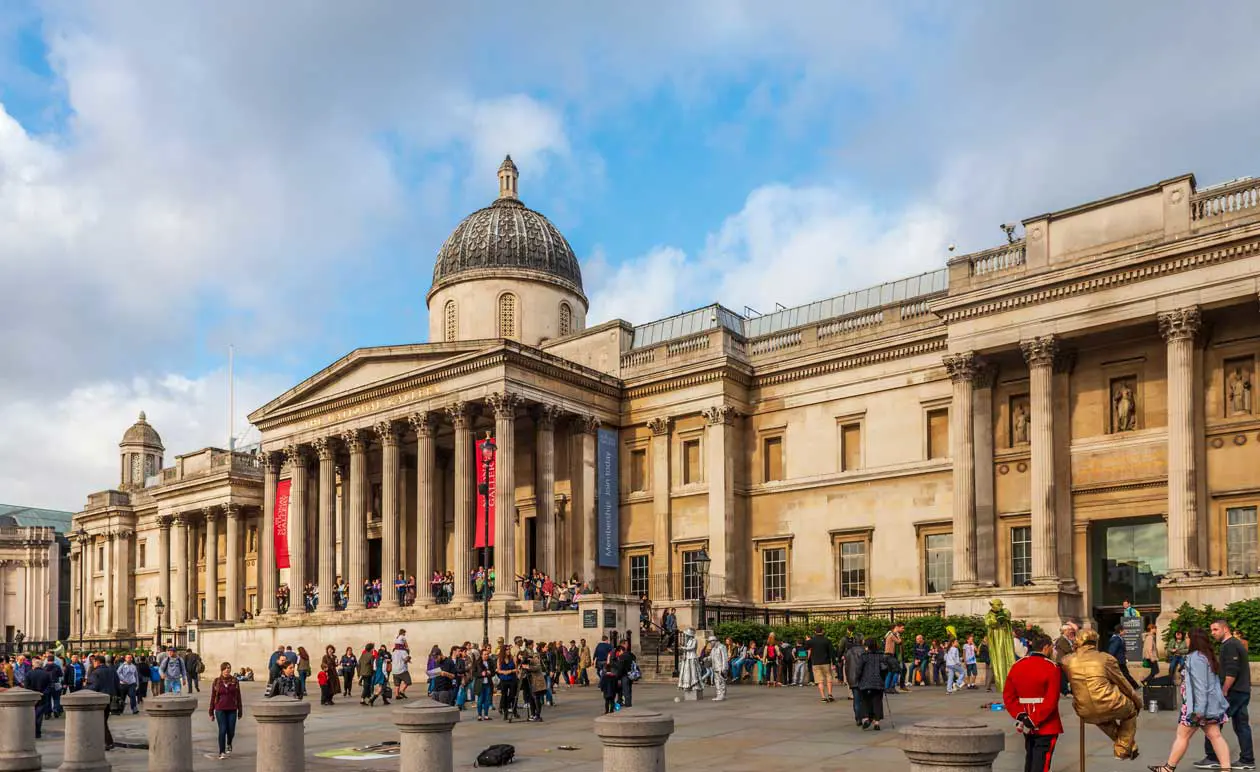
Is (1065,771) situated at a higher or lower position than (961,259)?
lower

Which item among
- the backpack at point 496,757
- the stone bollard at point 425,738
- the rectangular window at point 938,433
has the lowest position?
the backpack at point 496,757

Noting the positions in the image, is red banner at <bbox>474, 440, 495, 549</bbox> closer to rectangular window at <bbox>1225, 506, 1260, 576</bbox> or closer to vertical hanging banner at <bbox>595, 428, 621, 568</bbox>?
vertical hanging banner at <bbox>595, 428, 621, 568</bbox>

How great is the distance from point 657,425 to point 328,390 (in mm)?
13208

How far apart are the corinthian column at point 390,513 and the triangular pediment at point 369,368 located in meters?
2.01

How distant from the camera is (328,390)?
46031 mm

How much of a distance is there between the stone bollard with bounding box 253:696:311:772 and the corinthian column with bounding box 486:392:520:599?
78.0ft

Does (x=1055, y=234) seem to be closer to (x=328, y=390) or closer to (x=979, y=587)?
(x=979, y=587)

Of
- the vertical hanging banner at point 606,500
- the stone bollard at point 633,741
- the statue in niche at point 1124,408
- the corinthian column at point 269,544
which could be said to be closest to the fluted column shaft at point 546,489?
the vertical hanging banner at point 606,500

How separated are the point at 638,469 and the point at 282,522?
15.1m

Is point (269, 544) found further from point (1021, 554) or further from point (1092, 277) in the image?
point (1092, 277)

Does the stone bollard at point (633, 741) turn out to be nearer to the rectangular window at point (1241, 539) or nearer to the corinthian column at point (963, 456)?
the rectangular window at point (1241, 539)

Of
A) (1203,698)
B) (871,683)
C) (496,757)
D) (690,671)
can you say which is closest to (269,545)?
(690,671)

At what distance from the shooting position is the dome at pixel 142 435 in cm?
8125

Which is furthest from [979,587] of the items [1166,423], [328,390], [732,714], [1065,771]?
[328,390]
